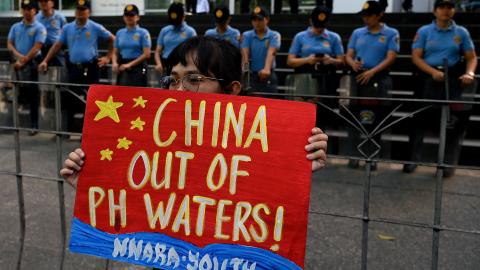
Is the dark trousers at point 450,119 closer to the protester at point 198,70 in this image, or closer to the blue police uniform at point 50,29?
the protester at point 198,70

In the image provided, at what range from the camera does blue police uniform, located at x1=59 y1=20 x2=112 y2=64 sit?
7.23 meters

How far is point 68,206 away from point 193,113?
319cm

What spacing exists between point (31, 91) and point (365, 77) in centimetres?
490

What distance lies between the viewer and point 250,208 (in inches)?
64.1

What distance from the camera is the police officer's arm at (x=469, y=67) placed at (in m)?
5.23

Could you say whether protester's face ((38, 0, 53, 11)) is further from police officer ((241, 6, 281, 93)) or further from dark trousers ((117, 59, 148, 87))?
police officer ((241, 6, 281, 93))

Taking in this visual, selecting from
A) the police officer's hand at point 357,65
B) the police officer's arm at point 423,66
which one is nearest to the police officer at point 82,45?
the police officer's hand at point 357,65

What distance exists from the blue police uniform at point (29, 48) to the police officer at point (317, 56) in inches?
150

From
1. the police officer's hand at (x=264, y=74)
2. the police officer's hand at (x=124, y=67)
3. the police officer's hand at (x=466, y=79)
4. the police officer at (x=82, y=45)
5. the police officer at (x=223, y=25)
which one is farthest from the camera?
the police officer at (x=82, y=45)

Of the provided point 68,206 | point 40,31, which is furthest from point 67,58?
point 68,206

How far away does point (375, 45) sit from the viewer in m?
5.85

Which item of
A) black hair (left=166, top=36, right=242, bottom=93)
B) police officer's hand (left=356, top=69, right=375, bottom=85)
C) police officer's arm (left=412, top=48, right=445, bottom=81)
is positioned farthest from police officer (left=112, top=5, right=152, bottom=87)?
black hair (left=166, top=36, right=242, bottom=93)

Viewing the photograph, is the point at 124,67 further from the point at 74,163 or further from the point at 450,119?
the point at 74,163

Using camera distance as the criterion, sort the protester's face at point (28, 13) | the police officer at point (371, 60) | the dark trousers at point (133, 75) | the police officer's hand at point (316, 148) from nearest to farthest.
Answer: the police officer's hand at point (316, 148) → the police officer at point (371, 60) → the dark trousers at point (133, 75) → the protester's face at point (28, 13)
